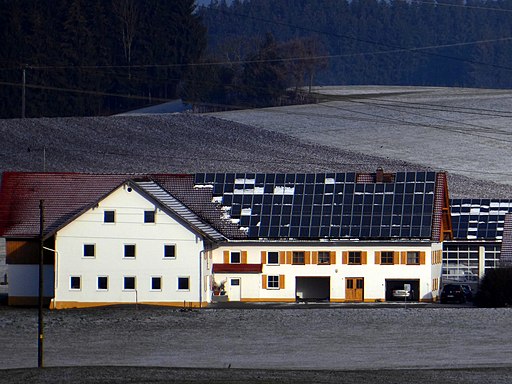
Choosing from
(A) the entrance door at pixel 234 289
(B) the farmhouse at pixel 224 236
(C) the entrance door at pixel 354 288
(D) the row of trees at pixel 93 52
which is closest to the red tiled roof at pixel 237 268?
(B) the farmhouse at pixel 224 236

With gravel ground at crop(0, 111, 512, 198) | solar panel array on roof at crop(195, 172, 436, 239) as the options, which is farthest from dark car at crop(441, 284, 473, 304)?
gravel ground at crop(0, 111, 512, 198)

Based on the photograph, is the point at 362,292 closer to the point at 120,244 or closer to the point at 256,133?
the point at 120,244

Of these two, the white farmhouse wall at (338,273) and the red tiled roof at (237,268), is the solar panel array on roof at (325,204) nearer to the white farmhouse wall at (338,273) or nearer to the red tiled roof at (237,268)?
the white farmhouse wall at (338,273)

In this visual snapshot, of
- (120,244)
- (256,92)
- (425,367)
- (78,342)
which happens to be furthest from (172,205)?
(256,92)

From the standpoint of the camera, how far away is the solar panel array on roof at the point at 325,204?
70.8 meters

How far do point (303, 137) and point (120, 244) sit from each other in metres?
63.3

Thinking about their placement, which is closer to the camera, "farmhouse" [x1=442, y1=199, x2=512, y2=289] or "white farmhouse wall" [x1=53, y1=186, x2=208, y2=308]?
"white farmhouse wall" [x1=53, y1=186, x2=208, y2=308]

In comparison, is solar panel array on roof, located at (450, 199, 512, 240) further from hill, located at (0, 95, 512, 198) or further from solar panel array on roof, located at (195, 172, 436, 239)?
hill, located at (0, 95, 512, 198)

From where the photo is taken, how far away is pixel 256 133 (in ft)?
430

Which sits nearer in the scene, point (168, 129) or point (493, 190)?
point (493, 190)

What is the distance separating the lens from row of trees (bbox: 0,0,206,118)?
552 ft

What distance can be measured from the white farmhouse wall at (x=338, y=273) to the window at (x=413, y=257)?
222 millimetres

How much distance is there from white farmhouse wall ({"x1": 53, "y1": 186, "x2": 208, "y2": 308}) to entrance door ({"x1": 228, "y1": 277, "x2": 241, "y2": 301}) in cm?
361

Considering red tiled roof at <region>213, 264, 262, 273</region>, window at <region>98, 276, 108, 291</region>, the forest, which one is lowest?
window at <region>98, 276, 108, 291</region>
